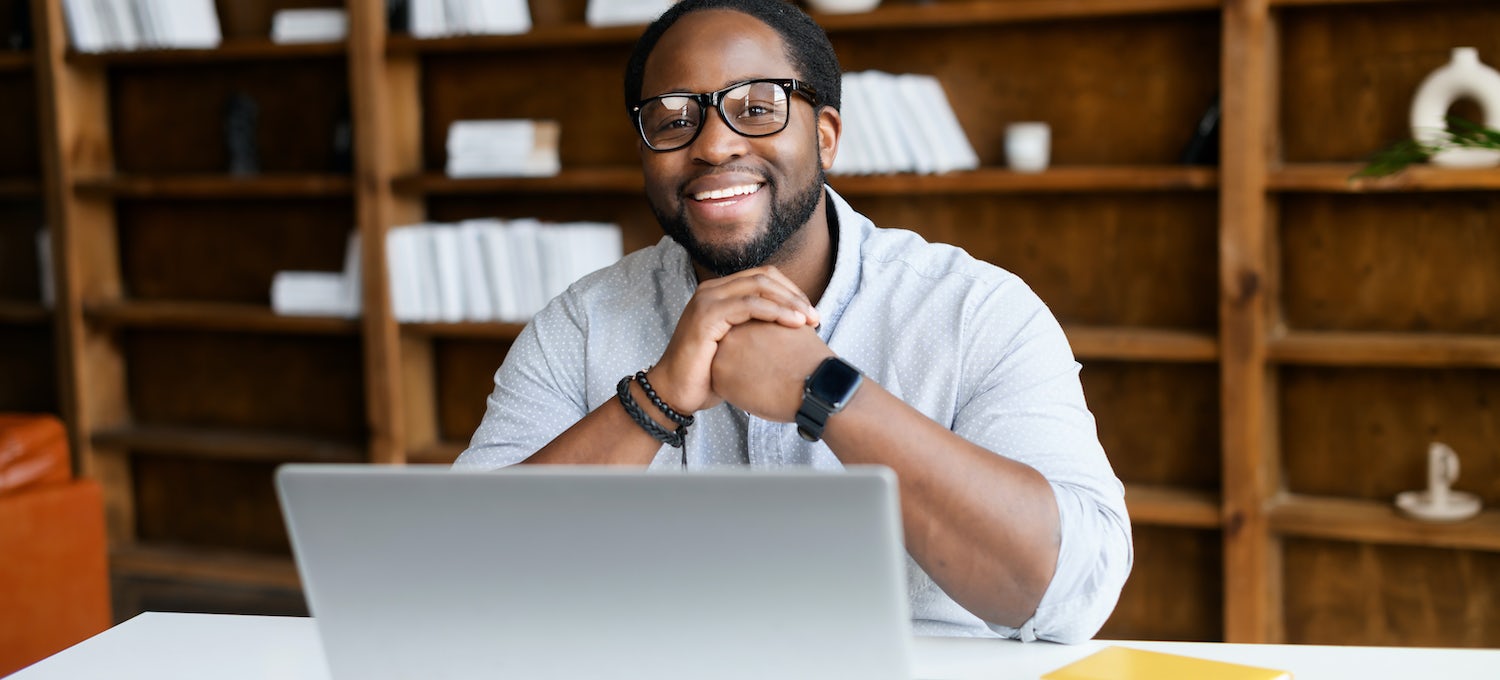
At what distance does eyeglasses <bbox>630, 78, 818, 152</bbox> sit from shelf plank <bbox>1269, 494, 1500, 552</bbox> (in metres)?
1.70

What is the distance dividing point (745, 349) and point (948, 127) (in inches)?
66.2

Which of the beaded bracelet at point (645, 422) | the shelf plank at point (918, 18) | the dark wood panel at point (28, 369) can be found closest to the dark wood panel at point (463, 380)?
the shelf plank at point (918, 18)

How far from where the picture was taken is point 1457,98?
2535mm

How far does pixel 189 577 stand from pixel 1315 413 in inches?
115

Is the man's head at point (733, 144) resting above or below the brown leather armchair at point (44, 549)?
above

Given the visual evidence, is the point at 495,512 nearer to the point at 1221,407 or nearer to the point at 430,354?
the point at 1221,407

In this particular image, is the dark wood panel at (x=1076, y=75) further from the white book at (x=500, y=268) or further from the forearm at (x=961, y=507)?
the forearm at (x=961, y=507)

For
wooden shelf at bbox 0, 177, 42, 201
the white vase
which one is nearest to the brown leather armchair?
wooden shelf at bbox 0, 177, 42, 201

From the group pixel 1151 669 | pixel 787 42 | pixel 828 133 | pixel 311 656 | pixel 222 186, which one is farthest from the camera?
pixel 222 186

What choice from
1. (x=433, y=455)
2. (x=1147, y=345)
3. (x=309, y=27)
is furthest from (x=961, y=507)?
(x=309, y=27)

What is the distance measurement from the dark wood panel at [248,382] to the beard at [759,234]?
2.26 meters

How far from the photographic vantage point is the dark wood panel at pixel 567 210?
3.28m

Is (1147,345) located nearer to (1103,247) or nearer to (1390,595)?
(1103,247)

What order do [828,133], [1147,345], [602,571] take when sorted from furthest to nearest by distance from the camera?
[1147,345] < [828,133] < [602,571]
